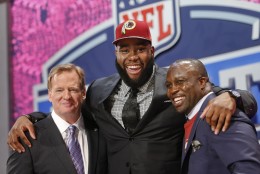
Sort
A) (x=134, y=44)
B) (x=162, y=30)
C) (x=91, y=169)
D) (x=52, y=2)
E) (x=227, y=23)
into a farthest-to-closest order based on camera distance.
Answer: (x=52, y=2), (x=162, y=30), (x=227, y=23), (x=134, y=44), (x=91, y=169)

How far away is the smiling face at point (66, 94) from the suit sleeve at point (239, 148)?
74 centimetres

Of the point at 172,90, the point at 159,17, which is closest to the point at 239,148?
the point at 172,90

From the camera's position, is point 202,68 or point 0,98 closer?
point 202,68

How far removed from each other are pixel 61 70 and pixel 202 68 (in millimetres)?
684

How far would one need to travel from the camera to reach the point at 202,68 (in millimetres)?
1725

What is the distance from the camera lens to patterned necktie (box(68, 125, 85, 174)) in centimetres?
187

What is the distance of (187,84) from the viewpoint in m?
1.70

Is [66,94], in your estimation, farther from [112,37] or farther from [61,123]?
[112,37]

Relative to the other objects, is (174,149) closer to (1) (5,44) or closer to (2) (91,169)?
(2) (91,169)

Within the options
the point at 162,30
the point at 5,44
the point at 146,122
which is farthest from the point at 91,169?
the point at 5,44

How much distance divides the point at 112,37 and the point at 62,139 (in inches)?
60.6

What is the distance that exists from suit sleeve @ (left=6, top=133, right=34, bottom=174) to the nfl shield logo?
1531 millimetres

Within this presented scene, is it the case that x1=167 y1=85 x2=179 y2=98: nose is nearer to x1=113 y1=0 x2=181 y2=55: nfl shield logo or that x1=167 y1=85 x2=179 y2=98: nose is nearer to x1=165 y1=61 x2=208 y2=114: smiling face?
x1=165 y1=61 x2=208 y2=114: smiling face

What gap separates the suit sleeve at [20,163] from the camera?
1788 millimetres
